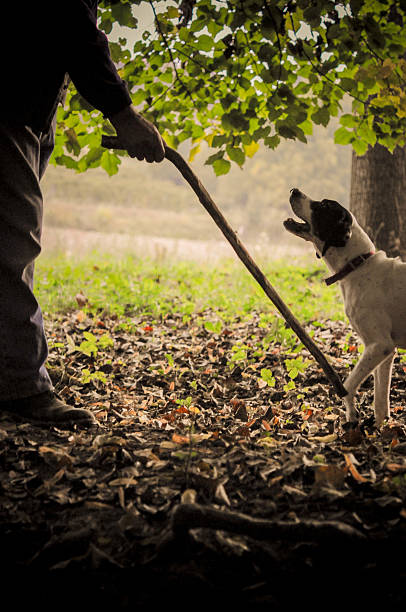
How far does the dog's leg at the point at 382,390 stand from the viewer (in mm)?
3518

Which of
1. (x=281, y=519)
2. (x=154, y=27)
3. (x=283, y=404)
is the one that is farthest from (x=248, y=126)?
(x=281, y=519)

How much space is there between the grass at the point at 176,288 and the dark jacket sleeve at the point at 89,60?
3.69 meters

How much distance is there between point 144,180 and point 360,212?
79.3 feet

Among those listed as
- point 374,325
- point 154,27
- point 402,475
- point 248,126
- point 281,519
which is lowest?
point 281,519

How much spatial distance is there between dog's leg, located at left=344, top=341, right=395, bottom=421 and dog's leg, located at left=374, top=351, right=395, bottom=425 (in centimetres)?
18

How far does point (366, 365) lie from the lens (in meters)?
3.31

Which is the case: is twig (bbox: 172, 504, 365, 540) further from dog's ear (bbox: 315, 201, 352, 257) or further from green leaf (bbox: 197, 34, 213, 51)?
green leaf (bbox: 197, 34, 213, 51)

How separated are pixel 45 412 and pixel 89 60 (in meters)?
1.99

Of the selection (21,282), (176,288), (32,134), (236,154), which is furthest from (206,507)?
(176,288)

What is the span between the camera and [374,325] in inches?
132

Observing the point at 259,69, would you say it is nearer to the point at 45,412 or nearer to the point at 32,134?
the point at 32,134

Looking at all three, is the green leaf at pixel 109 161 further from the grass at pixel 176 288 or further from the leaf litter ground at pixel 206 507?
the grass at pixel 176 288

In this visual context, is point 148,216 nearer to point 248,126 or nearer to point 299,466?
point 248,126

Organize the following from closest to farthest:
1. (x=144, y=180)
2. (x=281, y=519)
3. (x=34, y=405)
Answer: (x=281, y=519), (x=34, y=405), (x=144, y=180)
